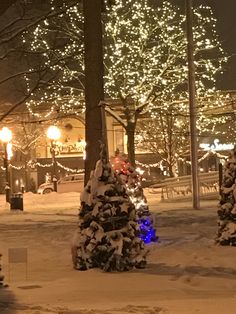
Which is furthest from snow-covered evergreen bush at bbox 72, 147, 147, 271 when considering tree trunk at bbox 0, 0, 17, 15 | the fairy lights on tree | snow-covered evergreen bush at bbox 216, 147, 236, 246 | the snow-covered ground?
the fairy lights on tree

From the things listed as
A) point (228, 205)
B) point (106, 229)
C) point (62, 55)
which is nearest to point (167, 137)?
point (62, 55)

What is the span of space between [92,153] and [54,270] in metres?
2.55

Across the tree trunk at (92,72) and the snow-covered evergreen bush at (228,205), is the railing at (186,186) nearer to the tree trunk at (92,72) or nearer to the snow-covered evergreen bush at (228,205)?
the snow-covered evergreen bush at (228,205)

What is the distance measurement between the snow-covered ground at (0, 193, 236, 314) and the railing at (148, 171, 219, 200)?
14004mm

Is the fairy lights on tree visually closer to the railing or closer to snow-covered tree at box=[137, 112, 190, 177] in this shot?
the railing

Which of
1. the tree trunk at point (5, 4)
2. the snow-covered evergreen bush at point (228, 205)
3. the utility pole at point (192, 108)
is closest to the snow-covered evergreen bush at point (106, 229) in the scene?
the snow-covered evergreen bush at point (228, 205)

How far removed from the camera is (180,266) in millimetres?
11328

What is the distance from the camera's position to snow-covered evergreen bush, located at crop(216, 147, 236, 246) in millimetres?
13164

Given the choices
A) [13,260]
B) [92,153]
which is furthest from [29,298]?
[92,153]

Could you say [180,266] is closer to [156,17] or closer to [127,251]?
[127,251]

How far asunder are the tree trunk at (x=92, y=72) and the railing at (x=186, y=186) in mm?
Answer: 18612

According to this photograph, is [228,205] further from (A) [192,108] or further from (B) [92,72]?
(A) [192,108]

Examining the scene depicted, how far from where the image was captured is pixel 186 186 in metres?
31.8

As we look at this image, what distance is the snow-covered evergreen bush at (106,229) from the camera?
10570 millimetres
